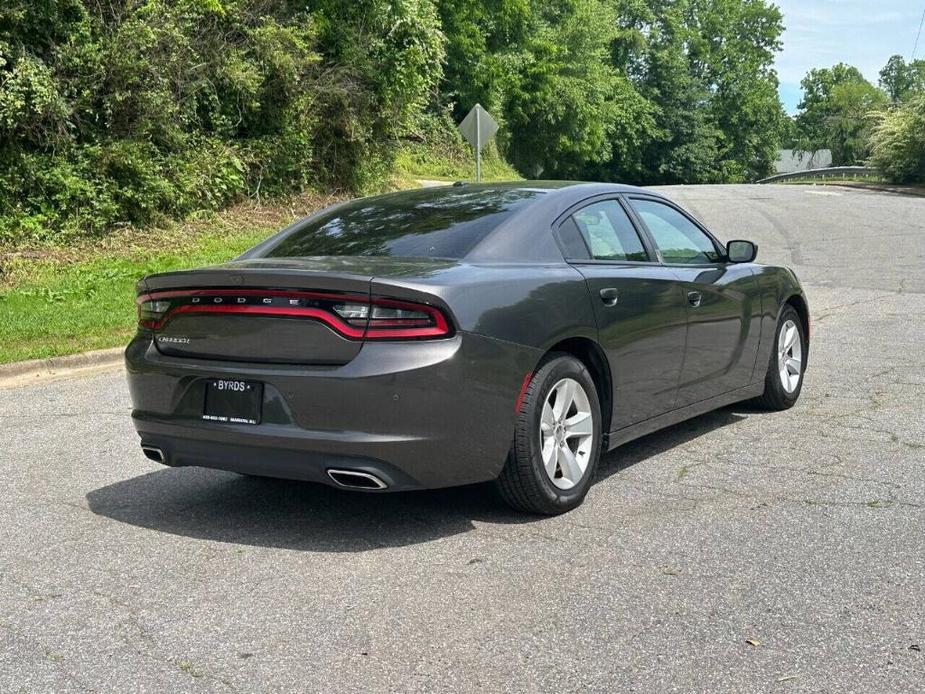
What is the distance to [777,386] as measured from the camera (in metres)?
7.07

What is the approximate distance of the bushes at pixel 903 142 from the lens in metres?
38.2

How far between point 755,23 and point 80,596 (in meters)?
87.2

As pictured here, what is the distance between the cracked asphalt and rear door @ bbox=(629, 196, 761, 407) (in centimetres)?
41

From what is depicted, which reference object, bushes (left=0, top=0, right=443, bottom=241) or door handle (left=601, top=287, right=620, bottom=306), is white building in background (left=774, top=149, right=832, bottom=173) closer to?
bushes (left=0, top=0, right=443, bottom=241)

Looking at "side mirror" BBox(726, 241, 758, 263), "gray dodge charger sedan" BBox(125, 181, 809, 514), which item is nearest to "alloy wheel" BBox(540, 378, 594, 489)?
"gray dodge charger sedan" BBox(125, 181, 809, 514)

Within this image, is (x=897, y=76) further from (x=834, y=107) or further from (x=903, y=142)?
(x=903, y=142)

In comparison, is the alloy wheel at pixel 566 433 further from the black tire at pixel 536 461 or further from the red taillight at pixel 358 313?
the red taillight at pixel 358 313

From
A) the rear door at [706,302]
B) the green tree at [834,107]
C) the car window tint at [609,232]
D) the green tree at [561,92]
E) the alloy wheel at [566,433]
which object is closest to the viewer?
the alloy wheel at [566,433]

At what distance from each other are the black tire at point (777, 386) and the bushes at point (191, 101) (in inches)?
450

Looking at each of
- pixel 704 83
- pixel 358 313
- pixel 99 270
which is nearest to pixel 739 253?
pixel 358 313

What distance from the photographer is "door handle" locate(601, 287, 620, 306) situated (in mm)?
5117

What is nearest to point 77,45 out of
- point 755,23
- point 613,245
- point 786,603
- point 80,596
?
point 613,245

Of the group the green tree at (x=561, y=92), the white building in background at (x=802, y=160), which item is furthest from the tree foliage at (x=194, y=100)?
the white building in background at (x=802, y=160)

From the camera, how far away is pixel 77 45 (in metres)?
15.7
